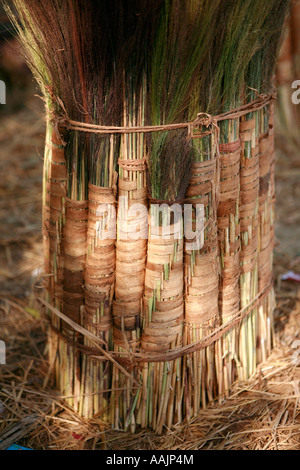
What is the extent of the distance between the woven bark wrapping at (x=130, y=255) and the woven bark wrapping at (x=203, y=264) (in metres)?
0.11

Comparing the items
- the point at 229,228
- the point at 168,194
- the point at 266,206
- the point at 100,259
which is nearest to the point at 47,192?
the point at 100,259

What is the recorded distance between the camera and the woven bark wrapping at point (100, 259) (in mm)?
1381

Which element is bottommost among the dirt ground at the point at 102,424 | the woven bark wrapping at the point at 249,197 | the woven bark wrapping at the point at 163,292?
the dirt ground at the point at 102,424

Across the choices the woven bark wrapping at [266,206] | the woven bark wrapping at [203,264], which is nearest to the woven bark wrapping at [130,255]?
the woven bark wrapping at [203,264]

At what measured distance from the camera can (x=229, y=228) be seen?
1.48 meters

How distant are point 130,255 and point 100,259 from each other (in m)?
0.08

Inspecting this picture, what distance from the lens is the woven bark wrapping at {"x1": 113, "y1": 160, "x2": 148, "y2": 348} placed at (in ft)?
4.42

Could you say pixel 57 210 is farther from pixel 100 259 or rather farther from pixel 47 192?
pixel 100 259

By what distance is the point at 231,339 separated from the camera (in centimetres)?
157

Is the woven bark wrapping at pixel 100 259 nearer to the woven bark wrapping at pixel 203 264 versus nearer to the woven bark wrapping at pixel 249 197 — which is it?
the woven bark wrapping at pixel 203 264

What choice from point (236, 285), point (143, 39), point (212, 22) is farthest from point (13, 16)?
point (236, 285)

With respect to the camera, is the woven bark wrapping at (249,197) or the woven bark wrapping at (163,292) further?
the woven bark wrapping at (249,197)

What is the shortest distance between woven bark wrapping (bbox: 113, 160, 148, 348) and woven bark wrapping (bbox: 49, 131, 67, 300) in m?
0.18

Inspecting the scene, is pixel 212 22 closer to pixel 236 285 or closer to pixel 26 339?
pixel 236 285
